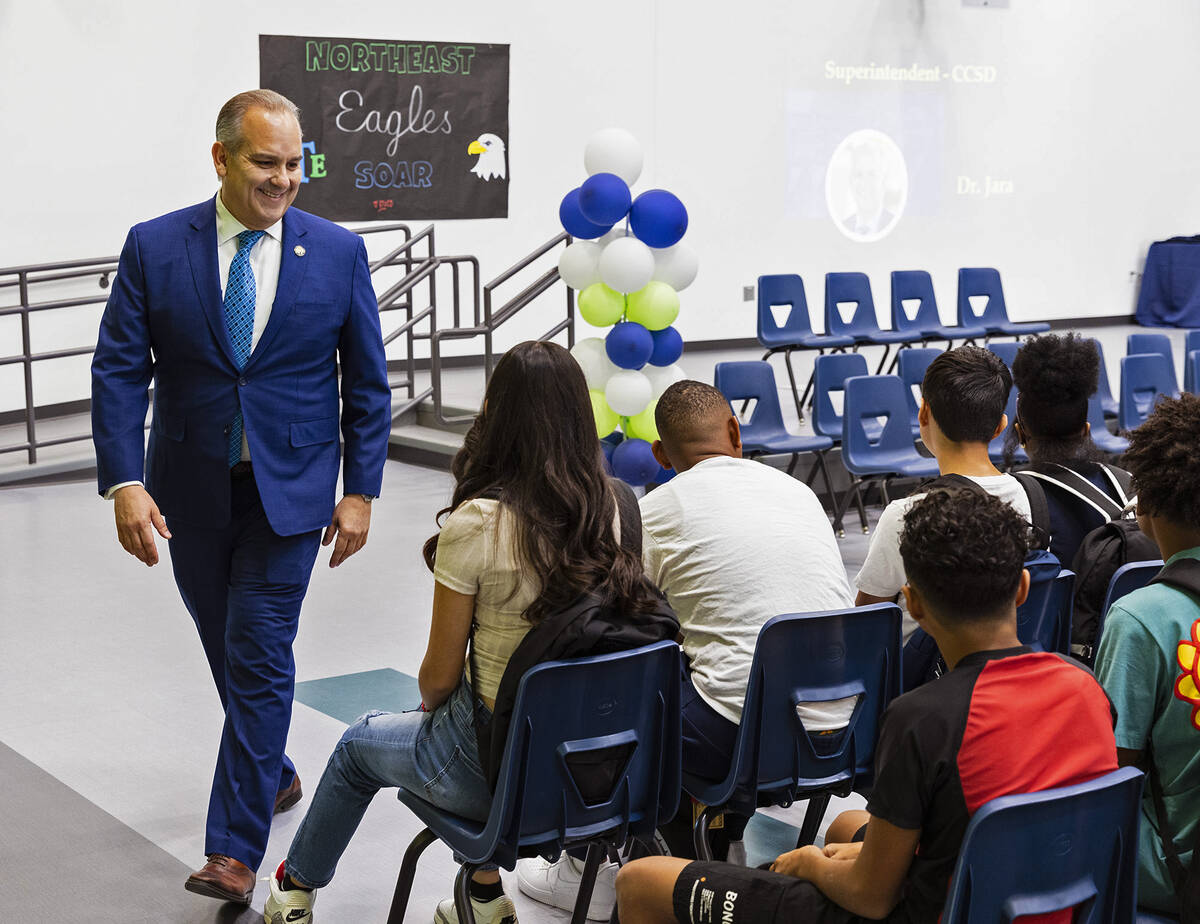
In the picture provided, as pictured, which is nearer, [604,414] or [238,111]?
[238,111]

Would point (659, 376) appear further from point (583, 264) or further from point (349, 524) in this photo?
point (349, 524)

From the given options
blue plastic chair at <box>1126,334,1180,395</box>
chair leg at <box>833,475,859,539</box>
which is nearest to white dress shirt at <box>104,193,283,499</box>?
chair leg at <box>833,475,859,539</box>

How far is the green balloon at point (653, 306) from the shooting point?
235 inches

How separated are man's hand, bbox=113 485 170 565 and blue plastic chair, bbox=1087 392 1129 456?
15.7 feet

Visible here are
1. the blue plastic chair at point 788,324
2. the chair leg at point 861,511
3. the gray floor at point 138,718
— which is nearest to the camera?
the gray floor at point 138,718

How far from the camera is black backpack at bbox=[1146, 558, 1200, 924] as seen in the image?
1907 mm

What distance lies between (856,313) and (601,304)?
135 inches

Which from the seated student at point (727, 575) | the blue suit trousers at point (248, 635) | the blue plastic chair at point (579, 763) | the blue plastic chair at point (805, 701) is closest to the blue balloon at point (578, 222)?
the blue suit trousers at point (248, 635)

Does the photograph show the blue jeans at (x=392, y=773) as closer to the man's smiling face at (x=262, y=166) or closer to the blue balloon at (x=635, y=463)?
the man's smiling face at (x=262, y=166)

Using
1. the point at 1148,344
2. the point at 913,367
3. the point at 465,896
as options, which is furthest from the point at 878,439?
the point at 465,896

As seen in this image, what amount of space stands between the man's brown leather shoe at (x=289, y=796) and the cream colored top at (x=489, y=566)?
1.21 meters

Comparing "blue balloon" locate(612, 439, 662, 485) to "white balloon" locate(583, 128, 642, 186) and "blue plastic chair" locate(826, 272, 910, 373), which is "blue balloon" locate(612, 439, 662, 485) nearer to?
"white balloon" locate(583, 128, 642, 186)

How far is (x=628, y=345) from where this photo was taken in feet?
19.3

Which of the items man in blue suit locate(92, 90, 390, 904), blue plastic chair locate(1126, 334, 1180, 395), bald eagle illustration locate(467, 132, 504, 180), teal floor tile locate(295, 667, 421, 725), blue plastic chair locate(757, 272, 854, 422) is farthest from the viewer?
bald eagle illustration locate(467, 132, 504, 180)
